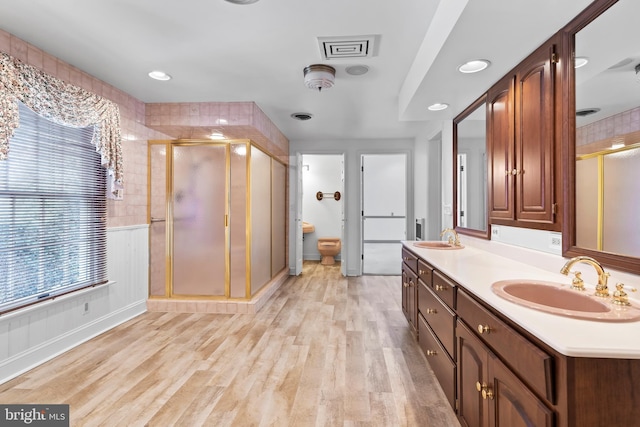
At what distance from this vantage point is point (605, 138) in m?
1.34

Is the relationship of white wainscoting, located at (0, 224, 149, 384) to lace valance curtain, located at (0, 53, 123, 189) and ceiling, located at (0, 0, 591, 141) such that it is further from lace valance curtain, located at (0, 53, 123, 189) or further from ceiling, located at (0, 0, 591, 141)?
ceiling, located at (0, 0, 591, 141)

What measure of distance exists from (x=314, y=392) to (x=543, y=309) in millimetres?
1479

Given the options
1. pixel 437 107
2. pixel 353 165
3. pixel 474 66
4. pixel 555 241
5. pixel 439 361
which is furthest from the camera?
pixel 353 165

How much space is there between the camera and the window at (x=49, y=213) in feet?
7.09

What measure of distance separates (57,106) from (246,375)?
249 cm

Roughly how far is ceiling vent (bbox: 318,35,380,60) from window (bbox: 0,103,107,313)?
2227 millimetres

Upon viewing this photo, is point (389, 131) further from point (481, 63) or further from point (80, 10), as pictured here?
point (80, 10)

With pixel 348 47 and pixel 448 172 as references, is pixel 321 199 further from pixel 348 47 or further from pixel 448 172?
pixel 348 47

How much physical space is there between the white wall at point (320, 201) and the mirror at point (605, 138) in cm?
548

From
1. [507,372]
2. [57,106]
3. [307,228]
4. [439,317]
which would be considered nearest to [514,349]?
[507,372]

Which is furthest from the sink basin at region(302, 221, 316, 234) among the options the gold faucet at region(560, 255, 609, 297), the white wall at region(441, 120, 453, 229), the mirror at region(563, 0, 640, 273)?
the gold faucet at region(560, 255, 609, 297)

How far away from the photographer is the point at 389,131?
474cm

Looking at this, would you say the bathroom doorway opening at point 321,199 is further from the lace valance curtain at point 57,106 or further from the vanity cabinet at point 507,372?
the vanity cabinet at point 507,372

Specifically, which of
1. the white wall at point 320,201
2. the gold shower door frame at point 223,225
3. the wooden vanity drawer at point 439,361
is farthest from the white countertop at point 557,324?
the white wall at point 320,201
